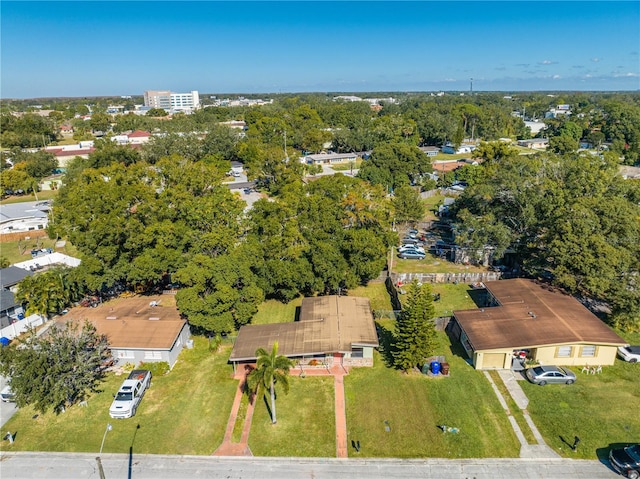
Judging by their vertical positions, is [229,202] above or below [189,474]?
above

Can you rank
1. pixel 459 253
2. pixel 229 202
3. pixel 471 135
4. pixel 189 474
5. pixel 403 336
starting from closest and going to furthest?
pixel 189 474
pixel 403 336
pixel 229 202
pixel 459 253
pixel 471 135

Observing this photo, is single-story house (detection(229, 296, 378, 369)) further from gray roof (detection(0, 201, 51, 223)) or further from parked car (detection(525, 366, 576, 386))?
gray roof (detection(0, 201, 51, 223))

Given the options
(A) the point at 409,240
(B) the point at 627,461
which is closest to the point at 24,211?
(A) the point at 409,240

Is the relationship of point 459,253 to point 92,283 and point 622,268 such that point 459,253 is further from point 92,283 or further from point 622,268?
point 92,283

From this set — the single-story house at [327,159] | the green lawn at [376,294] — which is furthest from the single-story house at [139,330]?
the single-story house at [327,159]

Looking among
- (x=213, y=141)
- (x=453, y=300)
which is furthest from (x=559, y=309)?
(x=213, y=141)

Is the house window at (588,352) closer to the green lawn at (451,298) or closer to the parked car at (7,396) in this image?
the green lawn at (451,298)

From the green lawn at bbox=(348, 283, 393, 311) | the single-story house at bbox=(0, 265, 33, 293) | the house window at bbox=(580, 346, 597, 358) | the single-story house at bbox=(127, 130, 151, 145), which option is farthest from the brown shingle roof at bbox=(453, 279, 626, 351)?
the single-story house at bbox=(127, 130, 151, 145)
